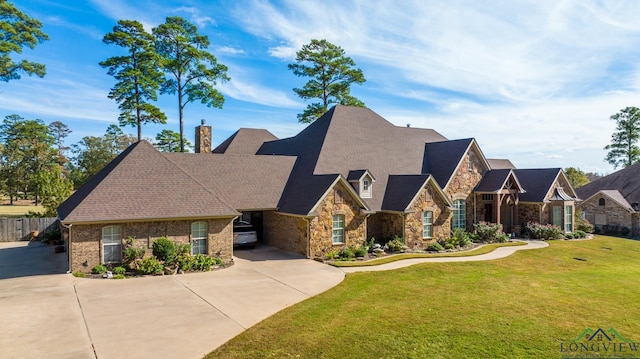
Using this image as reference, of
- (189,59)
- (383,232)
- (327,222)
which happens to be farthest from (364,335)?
(189,59)

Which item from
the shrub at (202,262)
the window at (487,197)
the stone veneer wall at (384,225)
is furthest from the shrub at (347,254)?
the window at (487,197)

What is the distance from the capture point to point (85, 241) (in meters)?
16.7

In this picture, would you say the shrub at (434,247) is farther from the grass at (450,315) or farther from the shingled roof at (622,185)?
the shingled roof at (622,185)

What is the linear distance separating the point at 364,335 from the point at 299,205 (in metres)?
12.4

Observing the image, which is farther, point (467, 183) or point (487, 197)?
point (487, 197)

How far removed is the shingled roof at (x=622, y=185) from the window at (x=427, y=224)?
23419 millimetres

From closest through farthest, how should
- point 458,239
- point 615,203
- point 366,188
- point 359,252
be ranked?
point 359,252, point 366,188, point 458,239, point 615,203

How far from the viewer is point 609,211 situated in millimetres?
35375

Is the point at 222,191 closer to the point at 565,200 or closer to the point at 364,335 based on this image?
the point at 364,335

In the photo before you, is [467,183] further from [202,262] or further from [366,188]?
[202,262]

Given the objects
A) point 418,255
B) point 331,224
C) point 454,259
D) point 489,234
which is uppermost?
point 331,224

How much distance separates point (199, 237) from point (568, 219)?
94.1 feet

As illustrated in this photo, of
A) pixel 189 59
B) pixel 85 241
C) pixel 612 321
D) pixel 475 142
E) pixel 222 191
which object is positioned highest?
pixel 189 59

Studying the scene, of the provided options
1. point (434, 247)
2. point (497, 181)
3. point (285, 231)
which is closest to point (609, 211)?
point (497, 181)
